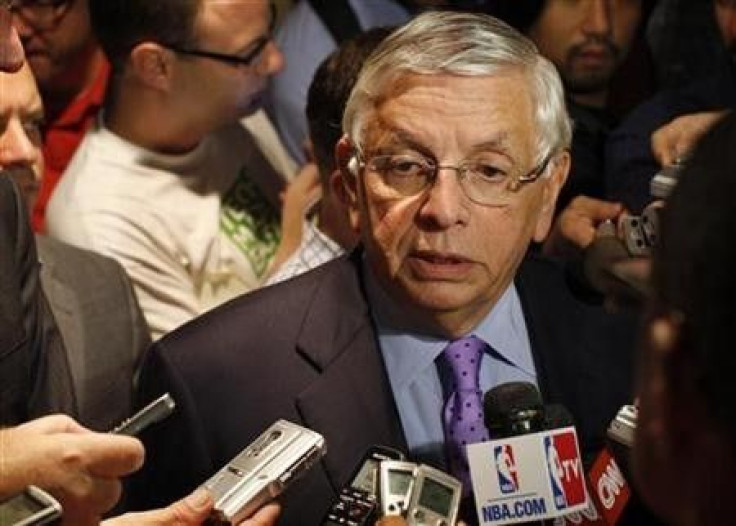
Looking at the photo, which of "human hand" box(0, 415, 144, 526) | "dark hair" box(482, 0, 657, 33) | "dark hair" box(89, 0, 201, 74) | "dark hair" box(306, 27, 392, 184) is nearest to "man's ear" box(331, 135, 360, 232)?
"dark hair" box(306, 27, 392, 184)

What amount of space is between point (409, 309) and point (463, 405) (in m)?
0.16

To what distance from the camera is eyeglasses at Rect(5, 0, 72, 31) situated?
3.02 meters

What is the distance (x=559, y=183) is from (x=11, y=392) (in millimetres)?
852

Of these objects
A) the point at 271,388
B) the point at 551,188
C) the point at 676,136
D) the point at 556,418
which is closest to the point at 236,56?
the point at 676,136

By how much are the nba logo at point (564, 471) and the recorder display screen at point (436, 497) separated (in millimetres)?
122

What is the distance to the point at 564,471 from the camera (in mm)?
1828

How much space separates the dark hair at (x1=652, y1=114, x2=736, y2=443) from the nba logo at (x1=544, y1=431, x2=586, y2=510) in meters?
0.58

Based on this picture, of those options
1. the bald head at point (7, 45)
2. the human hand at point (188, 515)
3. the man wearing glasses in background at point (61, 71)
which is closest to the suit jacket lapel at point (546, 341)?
the human hand at point (188, 515)

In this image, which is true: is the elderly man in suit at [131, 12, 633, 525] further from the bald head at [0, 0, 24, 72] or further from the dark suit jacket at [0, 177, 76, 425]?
the bald head at [0, 0, 24, 72]

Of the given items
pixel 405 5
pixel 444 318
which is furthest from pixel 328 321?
pixel 405 5

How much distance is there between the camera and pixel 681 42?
3523 mm

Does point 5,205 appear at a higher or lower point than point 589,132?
higher

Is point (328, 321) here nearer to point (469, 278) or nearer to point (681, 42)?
point (469, 278)

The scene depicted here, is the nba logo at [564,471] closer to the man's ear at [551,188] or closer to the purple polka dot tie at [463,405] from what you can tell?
the purple polka dot tie at [463,405]
